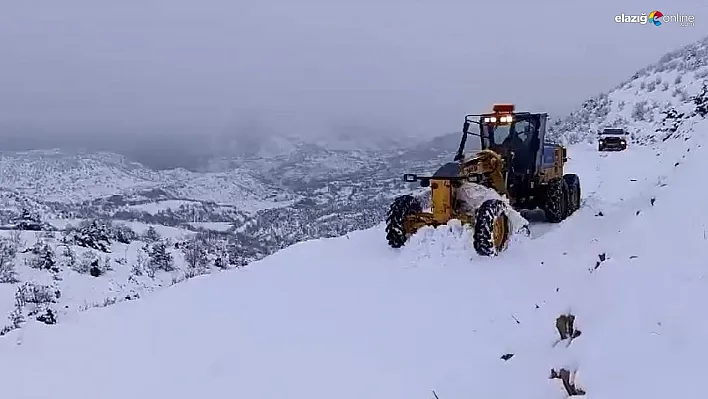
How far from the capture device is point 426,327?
21.8 ft

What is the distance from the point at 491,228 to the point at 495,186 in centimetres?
220

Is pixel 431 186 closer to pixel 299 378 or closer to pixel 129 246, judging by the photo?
pixel 299 378

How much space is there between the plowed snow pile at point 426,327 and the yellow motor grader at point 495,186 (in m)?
0.40

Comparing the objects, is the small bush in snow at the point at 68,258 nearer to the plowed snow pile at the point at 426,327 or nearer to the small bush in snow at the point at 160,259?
the small bush in snow at the point at 160,259

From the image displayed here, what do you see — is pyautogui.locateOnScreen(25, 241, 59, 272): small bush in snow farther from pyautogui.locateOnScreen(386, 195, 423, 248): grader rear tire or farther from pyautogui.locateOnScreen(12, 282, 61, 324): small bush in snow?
pyautogui.locateOnScreen(386, 195, 423, 248): grader rear tire

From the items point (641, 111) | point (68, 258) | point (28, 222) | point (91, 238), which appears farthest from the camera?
point (28, 222)

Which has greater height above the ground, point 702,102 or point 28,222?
point 702,102

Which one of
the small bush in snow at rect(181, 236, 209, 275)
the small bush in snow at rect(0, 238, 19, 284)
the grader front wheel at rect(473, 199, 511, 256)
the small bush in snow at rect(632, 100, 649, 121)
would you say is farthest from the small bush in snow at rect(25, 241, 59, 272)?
the small bush in snow at rect(632, 100, 649, 121)

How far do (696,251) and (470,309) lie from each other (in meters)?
2.47

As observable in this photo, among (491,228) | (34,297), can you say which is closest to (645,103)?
(491,228)

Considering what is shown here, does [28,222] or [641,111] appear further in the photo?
[28,222]

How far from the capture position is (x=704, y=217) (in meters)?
6.50

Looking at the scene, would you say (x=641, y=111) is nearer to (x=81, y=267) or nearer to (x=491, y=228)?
(x=491, y=228)

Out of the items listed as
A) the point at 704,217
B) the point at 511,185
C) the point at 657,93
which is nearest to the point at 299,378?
the point at 704,217
